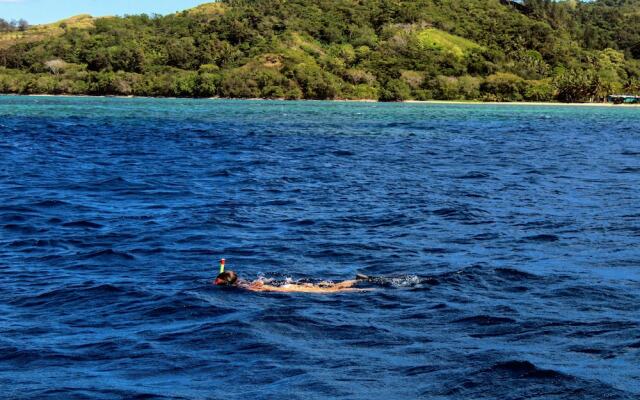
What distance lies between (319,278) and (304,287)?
1304mm

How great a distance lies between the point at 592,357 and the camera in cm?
1364

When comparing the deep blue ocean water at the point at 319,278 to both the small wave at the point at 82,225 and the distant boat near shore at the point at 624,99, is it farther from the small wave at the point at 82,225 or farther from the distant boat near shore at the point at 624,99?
the distant boat near shore at the point at 624,99

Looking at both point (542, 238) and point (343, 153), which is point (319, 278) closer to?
point (542, 238)

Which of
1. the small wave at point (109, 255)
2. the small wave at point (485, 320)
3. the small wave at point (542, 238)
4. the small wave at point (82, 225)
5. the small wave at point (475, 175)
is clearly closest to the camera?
the small wave at point (485, 320)

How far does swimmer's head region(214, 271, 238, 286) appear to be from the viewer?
18312mm

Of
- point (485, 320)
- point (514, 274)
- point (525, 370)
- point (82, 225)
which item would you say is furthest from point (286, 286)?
point (82, 225)

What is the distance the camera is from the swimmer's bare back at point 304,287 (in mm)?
18266

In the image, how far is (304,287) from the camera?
1847 cm

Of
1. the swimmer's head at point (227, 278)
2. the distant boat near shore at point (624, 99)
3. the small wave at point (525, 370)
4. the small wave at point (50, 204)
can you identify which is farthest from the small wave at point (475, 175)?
the distant boat near shore at point (624, 99)

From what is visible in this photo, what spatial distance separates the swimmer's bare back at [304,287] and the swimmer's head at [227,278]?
274mm

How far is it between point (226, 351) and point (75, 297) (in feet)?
16.9

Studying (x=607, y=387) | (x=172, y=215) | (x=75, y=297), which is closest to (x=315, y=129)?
(x=172, y=215)

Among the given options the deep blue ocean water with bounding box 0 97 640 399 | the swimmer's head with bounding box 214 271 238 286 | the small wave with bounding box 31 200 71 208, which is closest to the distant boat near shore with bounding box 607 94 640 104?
the deep blue ocean water with bounding box 0 97 640 399

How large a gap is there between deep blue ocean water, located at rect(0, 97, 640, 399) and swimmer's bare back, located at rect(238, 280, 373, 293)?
1.33 ft
